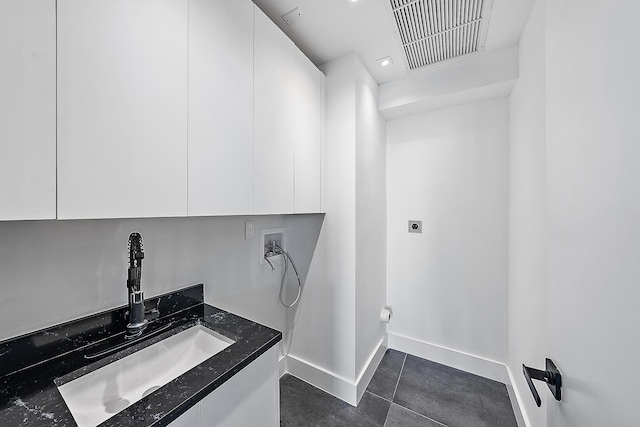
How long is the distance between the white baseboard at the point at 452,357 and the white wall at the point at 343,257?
19.3 inches

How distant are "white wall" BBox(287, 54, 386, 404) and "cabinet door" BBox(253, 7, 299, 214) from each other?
403mm

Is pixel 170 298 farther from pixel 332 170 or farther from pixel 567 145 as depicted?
pixel 567 145

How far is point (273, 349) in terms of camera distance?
998 millimetres

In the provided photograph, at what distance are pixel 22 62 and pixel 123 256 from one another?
0.75 meters

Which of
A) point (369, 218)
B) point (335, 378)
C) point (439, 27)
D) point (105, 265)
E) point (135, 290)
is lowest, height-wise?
point (335, 378)

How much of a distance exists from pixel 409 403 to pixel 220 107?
7.07ft

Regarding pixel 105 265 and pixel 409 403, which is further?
pixel 409 403

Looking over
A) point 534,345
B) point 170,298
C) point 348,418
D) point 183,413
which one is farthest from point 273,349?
point 534,345

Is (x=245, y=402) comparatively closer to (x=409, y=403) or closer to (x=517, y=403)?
(x=409, y=403)

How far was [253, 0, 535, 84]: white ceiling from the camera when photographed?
126 centimetres

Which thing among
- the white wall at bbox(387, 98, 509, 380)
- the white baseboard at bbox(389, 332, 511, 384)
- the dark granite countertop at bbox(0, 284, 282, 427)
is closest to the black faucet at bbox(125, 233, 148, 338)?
the dark granite countertop at bbox(0, 284, 282, 427)

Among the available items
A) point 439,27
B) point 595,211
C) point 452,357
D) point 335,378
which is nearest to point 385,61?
point 439,27

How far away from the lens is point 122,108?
0.70m

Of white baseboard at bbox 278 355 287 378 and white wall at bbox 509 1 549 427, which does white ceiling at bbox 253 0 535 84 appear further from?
white baseboard at bbox 278 355 287 378
